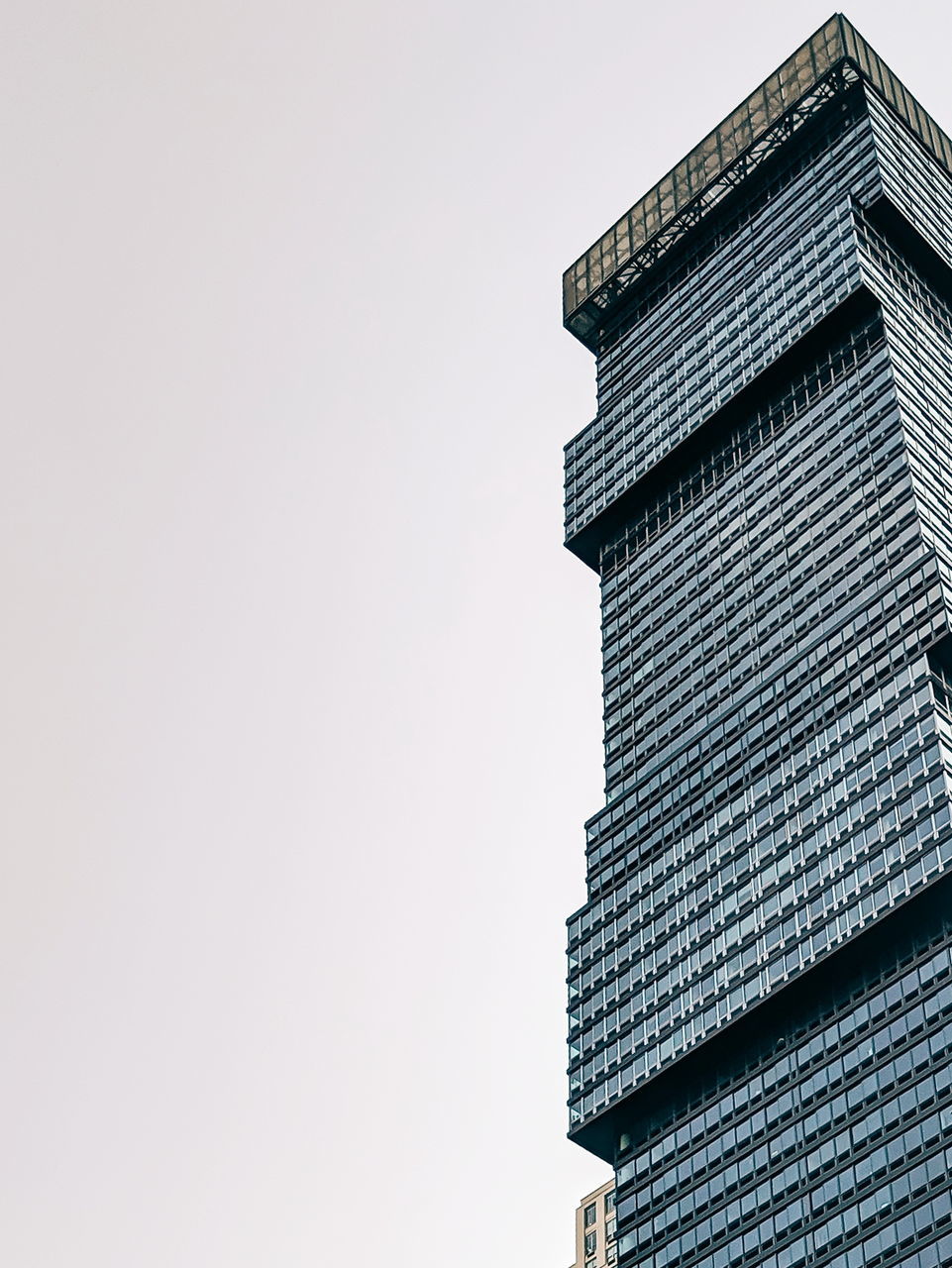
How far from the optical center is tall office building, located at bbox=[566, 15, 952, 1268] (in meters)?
123

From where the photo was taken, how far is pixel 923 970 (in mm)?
122875

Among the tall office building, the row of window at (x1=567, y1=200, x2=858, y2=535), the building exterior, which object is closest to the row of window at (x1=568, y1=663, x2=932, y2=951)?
the tall office building

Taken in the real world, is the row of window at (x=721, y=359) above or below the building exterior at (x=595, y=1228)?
above

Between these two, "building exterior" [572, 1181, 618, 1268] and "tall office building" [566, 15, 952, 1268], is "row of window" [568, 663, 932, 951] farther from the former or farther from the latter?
"building exterior" [572, 1181, 618, 1268]

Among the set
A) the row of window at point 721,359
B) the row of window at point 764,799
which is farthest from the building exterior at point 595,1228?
the row of window at point 721,359

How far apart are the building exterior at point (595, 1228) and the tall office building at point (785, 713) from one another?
27.3 metres

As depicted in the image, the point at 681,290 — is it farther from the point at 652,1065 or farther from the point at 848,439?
the point at 652,1065

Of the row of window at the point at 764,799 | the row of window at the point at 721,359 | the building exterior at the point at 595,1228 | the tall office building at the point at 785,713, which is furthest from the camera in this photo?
the row of window at the point at 721,359

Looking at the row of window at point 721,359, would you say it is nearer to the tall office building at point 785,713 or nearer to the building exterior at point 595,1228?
the tall office building at point 785,713

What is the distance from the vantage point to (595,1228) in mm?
168500

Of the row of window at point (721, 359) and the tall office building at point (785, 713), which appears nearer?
the tall office building at point (785, 713)

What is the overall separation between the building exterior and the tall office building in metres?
27.3

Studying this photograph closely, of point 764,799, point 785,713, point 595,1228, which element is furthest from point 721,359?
point 595,1228

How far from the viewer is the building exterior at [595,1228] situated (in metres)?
166
